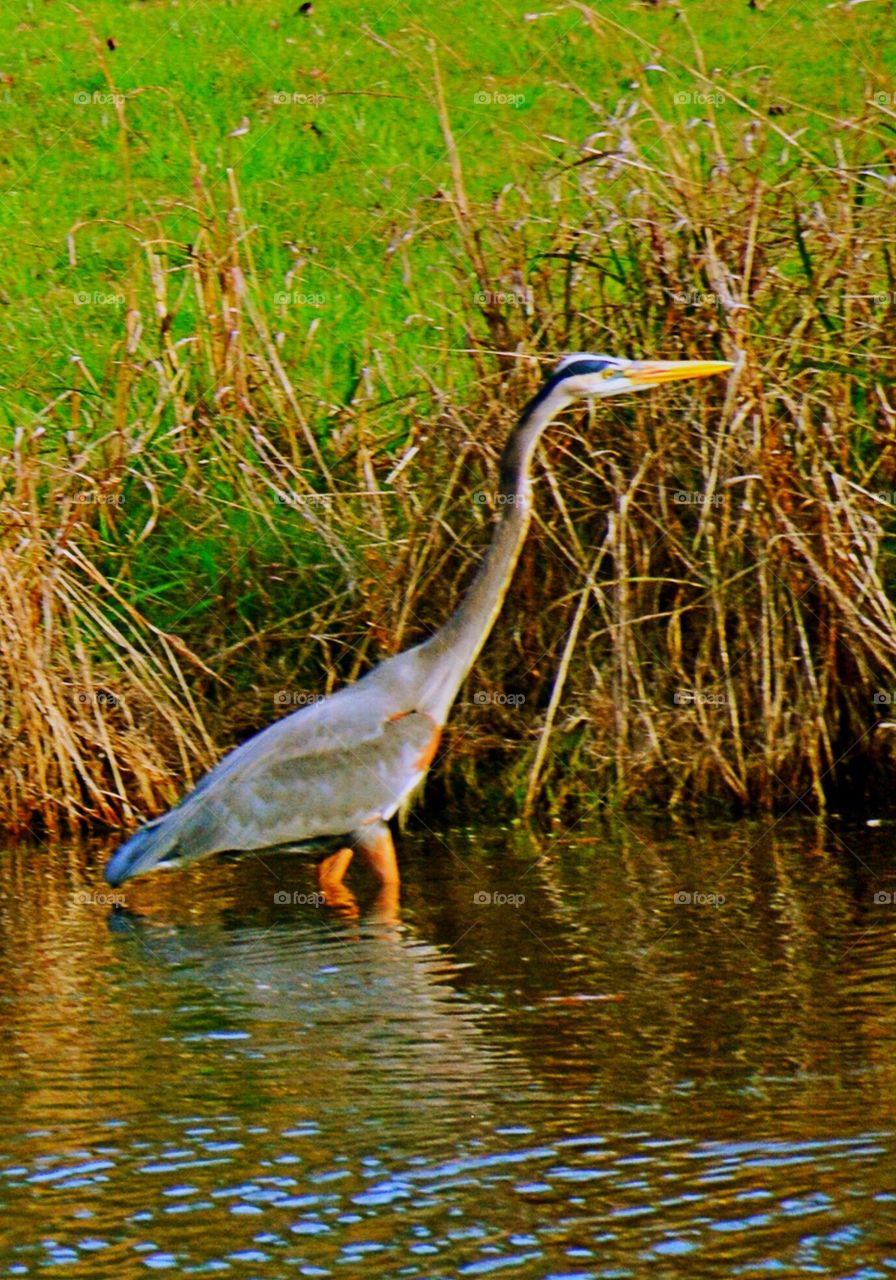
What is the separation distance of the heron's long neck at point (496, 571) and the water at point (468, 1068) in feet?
2.59

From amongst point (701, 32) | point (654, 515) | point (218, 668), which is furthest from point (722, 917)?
point (701, 32)

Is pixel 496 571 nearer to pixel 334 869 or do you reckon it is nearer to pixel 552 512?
pixel 552 512

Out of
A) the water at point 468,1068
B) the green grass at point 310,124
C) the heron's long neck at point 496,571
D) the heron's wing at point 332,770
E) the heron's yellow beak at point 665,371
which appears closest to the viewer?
the water at point 468,1068

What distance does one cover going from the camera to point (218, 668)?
30.7 ft

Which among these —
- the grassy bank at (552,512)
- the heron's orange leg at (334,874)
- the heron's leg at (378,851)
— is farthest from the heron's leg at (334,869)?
the grassy bank at (552,512)

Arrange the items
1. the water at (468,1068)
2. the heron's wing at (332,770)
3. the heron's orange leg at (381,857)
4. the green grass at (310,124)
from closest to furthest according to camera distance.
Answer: the water at (468,1068) < the heron's orange leg at (381,857) < the heron's wing at (332,770) < the green grass at (310,124)

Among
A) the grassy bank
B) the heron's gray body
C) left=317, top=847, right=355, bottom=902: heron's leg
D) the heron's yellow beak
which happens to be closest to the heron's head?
the heron's yellow beak

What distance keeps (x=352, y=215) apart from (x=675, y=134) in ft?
17.0

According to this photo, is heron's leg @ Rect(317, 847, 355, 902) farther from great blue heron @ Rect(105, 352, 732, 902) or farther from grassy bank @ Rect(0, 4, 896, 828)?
grassy bank @ Rect(0, 4, 896, 828)

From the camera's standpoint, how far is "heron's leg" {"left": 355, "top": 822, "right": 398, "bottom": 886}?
7.84 meters

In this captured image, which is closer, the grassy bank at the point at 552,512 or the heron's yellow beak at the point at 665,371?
the heron's yellow beak at the point at 665,371

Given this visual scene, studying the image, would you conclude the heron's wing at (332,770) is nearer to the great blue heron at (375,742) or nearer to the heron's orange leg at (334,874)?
the great blue heron at (375,742)

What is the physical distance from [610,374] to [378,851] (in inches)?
80.9

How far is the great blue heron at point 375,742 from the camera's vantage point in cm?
785
